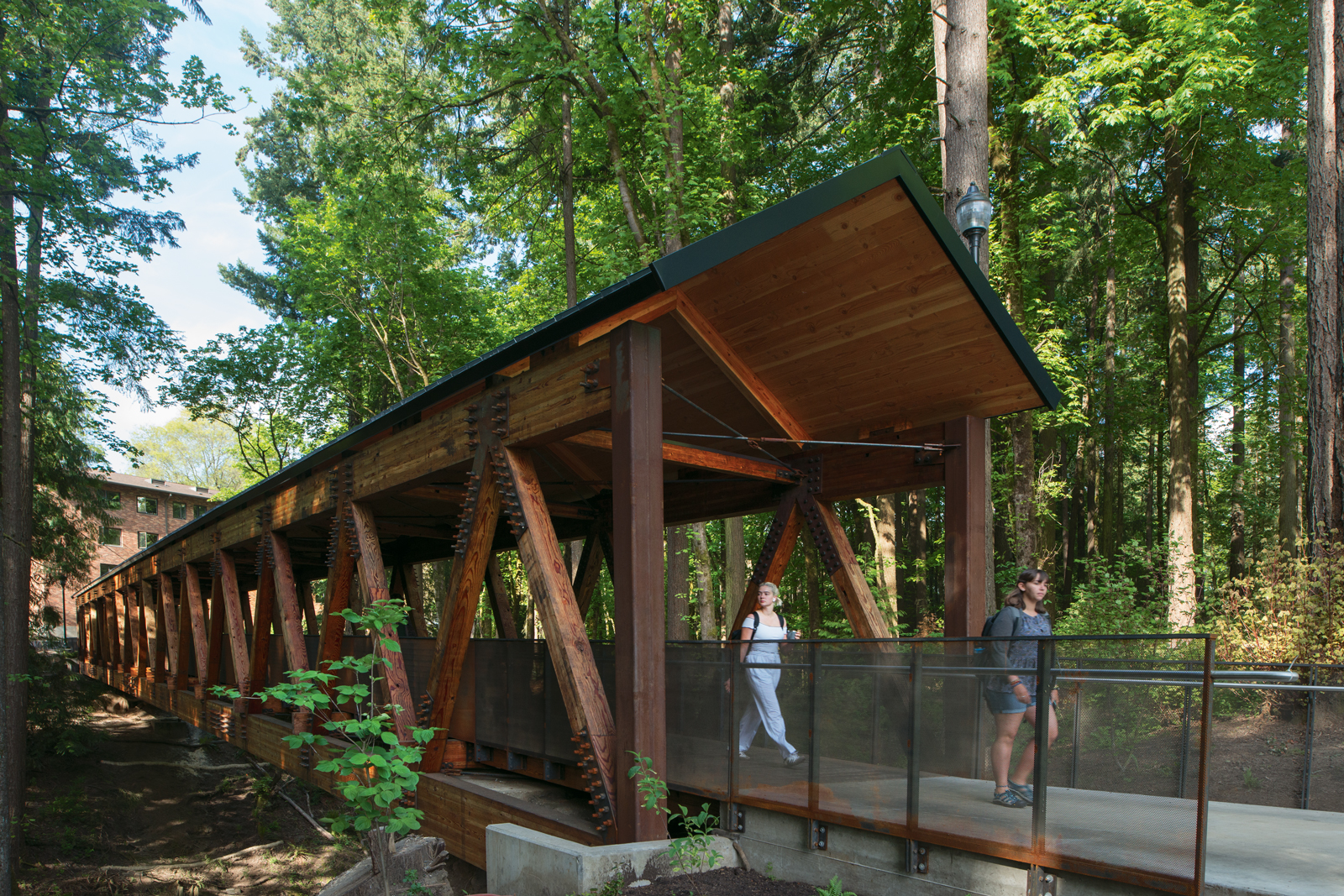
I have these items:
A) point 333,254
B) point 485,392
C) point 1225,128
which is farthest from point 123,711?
point 1225,128

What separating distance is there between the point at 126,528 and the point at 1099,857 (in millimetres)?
56916

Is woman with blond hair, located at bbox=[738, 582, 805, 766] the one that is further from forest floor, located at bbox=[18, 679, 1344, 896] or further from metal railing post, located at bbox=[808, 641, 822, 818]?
forest floor, located at bbox=[18, 679, 1344, 896]

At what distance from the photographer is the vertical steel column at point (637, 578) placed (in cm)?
541

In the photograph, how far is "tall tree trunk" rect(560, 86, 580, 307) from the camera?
1659 centimetres

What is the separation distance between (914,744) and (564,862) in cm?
198

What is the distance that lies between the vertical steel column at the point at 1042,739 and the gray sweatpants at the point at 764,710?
1640 millimetres

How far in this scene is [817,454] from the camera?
330 inches

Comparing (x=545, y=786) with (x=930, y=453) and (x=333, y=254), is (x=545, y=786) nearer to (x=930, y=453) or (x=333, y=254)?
(x=930, y=453)

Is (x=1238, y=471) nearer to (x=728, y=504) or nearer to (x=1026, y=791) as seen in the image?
(x=728, y=504)

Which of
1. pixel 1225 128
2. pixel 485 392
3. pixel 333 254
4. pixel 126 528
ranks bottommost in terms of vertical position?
pixel 126 528

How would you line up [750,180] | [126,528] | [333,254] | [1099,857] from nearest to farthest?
[1099,857], [750,180], [333,254], [126,528]

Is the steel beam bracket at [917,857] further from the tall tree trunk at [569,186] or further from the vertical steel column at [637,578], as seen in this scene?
the tall tree trunk at [569,186]

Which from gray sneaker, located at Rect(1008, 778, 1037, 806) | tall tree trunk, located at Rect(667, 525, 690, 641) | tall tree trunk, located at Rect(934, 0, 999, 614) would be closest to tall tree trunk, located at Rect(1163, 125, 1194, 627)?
tall tree trunk, located at Rect(667, 525, 690, 641)

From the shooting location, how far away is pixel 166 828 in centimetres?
1723
